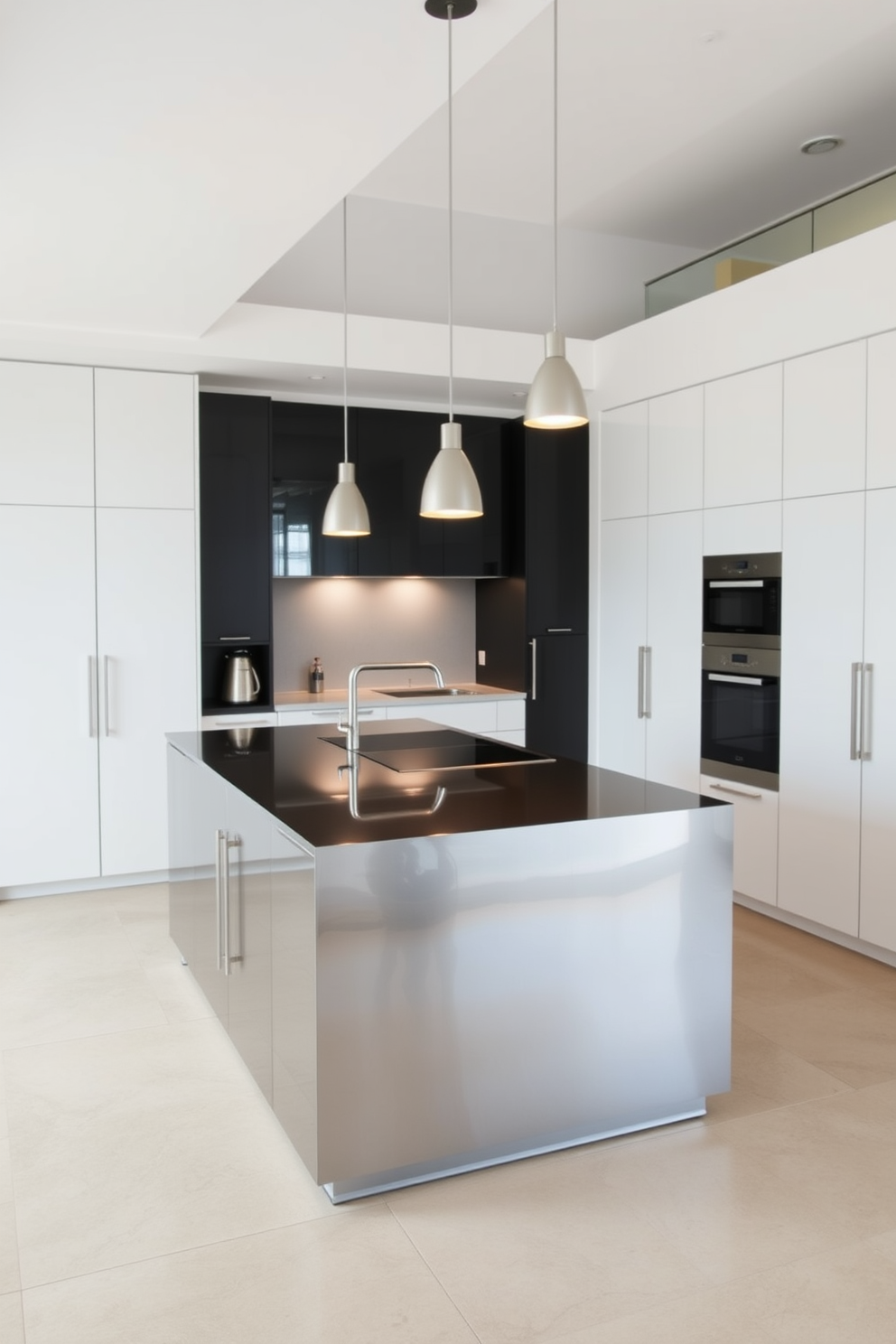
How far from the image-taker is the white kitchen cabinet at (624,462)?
5430 mm

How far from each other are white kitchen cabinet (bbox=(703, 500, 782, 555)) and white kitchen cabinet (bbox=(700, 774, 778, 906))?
3.49ft

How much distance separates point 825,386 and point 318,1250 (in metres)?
3.53

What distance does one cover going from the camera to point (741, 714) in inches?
189

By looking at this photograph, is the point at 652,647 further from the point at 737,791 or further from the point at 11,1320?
the point at 11,1320

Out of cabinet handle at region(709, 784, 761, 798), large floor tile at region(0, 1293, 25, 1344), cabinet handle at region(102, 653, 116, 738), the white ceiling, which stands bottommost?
large floor tile at region(0, 1293, 25, 1344)

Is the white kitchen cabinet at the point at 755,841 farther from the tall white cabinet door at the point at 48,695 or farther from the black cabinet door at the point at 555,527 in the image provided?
the tall white cabinet door at the point at 48,695

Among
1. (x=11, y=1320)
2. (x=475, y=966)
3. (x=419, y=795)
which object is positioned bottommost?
(x=11, y=1320)

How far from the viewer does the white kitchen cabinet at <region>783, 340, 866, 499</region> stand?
4.07 m

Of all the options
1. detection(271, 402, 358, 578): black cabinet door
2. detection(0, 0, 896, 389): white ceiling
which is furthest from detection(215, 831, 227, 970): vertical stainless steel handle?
detection(271, 402, 358, 578): black cabinet door

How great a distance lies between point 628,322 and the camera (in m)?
6.35

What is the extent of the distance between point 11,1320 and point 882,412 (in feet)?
12.5

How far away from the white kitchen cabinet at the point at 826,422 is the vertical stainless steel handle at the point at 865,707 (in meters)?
0.70

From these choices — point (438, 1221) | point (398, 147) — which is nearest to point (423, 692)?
point (398, 147)

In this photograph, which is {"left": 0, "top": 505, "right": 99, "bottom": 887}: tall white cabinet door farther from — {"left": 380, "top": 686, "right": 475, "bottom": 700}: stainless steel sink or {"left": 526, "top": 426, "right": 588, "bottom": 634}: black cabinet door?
{"left": 526, "top": 426, "right": 588, "bottom": 634}: black cabinet door
